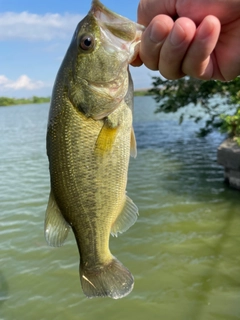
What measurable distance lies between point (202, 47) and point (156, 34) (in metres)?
0.26

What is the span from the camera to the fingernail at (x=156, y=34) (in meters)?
1.84

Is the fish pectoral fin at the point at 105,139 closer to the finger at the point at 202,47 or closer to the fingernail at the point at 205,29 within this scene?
the finger at the point at 202,47

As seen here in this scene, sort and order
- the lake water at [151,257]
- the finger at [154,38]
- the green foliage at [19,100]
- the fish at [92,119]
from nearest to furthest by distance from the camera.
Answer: the finger at [154,38], the fish at [92,119], the lake water at [151,257], the green foliage at [19,100]

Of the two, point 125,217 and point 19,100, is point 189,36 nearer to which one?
point 125,217

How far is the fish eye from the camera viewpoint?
7.00 ft

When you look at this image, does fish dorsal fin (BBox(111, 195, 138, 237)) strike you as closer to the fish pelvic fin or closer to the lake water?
the fish pelvic fin

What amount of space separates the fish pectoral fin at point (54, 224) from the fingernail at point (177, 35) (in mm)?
1290

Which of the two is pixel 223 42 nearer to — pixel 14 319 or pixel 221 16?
pixel 221 16

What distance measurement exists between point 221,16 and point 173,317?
4.54 m

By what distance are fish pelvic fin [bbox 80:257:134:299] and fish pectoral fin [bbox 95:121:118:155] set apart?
3.09ft

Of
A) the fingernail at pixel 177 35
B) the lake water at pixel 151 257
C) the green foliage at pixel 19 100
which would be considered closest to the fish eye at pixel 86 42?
the fingernail at pixel 177 35

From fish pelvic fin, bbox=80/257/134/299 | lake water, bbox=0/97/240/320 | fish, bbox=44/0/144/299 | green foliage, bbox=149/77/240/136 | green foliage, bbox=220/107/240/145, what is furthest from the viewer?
green foliage, bbox=149/77/240/136

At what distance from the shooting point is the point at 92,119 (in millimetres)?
2188

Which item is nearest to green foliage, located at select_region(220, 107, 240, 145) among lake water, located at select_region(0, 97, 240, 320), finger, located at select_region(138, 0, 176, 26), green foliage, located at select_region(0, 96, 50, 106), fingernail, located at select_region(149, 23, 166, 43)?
lake water, located at select_region(0, 97, 240, 320)
